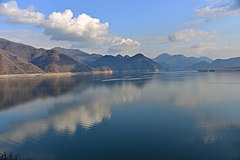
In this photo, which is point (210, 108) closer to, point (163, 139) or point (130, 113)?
point (130, 113)

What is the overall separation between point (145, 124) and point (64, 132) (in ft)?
27.9

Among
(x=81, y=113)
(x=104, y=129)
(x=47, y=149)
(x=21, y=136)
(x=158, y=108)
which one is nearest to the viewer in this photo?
(x=47, y=149)

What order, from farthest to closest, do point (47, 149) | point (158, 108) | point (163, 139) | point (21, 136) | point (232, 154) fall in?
point (158, 108) → point (21, 136) → point (163, 139) → point (47, 149) → point (232, 154)

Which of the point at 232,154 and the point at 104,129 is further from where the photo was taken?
the point at 104,129

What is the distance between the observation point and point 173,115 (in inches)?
1393

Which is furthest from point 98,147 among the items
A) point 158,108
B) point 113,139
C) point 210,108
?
point 210,108

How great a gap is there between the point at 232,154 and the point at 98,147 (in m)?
10.1

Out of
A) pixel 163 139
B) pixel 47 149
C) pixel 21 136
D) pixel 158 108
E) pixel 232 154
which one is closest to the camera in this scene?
pixel 232 154

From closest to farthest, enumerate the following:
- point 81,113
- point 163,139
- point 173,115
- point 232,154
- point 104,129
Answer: point 232,154
point 163,139
point 104,129
point 173,115
point 81,113

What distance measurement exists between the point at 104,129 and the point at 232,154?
12618 millimetres

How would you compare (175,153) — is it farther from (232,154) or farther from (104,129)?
(104,129)

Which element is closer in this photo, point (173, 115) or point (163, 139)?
point (163, 139)

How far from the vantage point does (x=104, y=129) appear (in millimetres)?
28797

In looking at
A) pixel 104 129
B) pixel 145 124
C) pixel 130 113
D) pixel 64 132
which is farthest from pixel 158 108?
pixel 64 132
